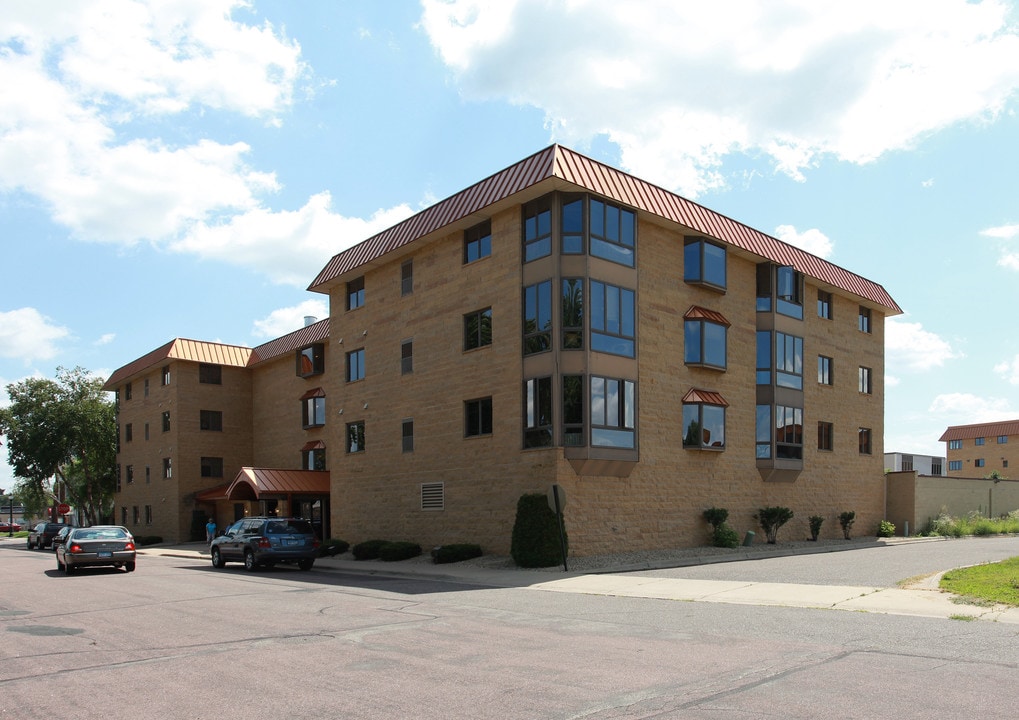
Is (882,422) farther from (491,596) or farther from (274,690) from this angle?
(274,690)

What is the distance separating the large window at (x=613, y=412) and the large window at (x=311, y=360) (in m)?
20.0

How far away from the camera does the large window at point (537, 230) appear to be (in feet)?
79.4

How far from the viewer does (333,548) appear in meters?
29.7

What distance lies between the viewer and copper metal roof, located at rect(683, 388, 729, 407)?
88.3 feet

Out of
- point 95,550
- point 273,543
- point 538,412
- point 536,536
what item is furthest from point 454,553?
point 95,550

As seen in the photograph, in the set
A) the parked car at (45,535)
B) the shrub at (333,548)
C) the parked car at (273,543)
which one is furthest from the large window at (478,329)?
the parked car at (45,535)

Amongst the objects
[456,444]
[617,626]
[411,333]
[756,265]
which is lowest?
[617,626]

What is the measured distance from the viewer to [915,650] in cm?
927

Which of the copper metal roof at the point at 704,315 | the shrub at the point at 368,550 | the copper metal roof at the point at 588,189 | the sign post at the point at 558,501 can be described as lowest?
the shrub at the point at 368,550

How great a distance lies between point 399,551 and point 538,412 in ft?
22.4

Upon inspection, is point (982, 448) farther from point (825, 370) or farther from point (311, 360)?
point (311, 360)

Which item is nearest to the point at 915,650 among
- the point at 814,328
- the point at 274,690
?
the point at 274,690

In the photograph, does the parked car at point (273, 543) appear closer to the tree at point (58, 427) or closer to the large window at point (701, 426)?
the large window at point (701, 426)

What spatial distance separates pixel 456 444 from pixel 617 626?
15.3 m
